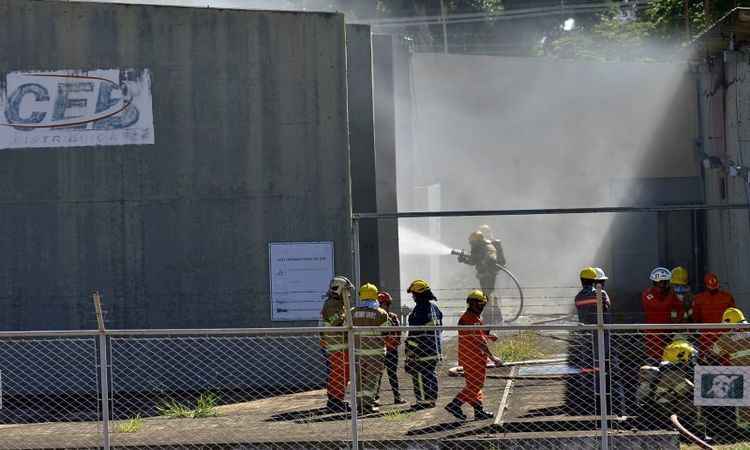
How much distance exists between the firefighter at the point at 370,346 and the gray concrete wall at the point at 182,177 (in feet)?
7.09

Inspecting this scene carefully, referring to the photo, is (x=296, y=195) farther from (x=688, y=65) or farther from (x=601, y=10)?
(x=601, y=10)

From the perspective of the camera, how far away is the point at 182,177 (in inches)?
565

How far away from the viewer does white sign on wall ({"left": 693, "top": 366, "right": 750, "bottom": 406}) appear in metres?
8.95

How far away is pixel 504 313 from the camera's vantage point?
20.6 m

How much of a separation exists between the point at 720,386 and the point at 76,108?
8816 millimetres

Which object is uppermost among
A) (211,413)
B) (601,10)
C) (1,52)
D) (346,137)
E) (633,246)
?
(601,10)

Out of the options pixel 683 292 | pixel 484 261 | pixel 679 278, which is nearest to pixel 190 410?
pixel 683 292

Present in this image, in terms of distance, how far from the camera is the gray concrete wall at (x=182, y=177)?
561 inches

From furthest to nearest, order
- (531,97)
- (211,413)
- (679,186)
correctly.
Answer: (531,97) < (679,186) < (211,413)

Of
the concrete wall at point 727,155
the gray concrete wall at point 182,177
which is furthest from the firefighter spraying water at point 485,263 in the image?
the gray concrete wall at point 182,177

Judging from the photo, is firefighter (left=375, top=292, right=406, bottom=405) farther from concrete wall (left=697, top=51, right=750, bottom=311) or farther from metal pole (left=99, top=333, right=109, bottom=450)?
concrete wall (left=697, top=51, right=750, bottom=311)

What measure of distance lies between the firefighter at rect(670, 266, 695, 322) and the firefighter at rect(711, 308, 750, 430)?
1.34 m

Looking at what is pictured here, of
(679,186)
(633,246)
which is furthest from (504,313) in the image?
(679,186)

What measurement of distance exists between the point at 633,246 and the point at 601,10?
3755 cm
